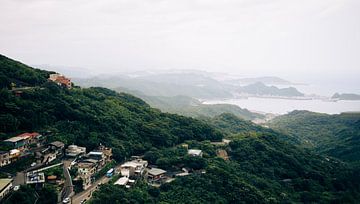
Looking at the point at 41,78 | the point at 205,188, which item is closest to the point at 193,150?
the point at 205,188

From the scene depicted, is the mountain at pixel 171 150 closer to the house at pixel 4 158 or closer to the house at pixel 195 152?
the house at pixel 195 152

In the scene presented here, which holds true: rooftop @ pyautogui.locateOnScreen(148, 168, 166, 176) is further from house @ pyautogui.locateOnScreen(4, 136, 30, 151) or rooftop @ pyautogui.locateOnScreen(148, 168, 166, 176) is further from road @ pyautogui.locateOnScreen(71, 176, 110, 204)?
house @ pyautogui.locateOnScreen(4, 136, 30, 151)

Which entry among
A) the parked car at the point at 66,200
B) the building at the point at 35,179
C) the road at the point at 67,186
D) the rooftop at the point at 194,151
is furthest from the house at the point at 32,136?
the rooftop at the point at 194,151

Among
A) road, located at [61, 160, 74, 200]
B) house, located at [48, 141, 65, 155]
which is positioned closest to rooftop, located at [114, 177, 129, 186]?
road, located at [61, 160, 74, 200]

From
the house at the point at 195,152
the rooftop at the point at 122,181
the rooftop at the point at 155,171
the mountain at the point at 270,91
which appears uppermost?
the house at the point at 195,152

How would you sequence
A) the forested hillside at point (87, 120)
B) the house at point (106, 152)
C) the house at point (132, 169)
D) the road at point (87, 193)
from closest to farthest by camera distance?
the road at point (87, 193), the house at point (132, 169), the forested hillside at point (87, 120), the house at point (106, 152)

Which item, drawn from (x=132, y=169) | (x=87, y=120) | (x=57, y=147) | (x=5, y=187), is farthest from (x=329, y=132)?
(x=5, y=187)
